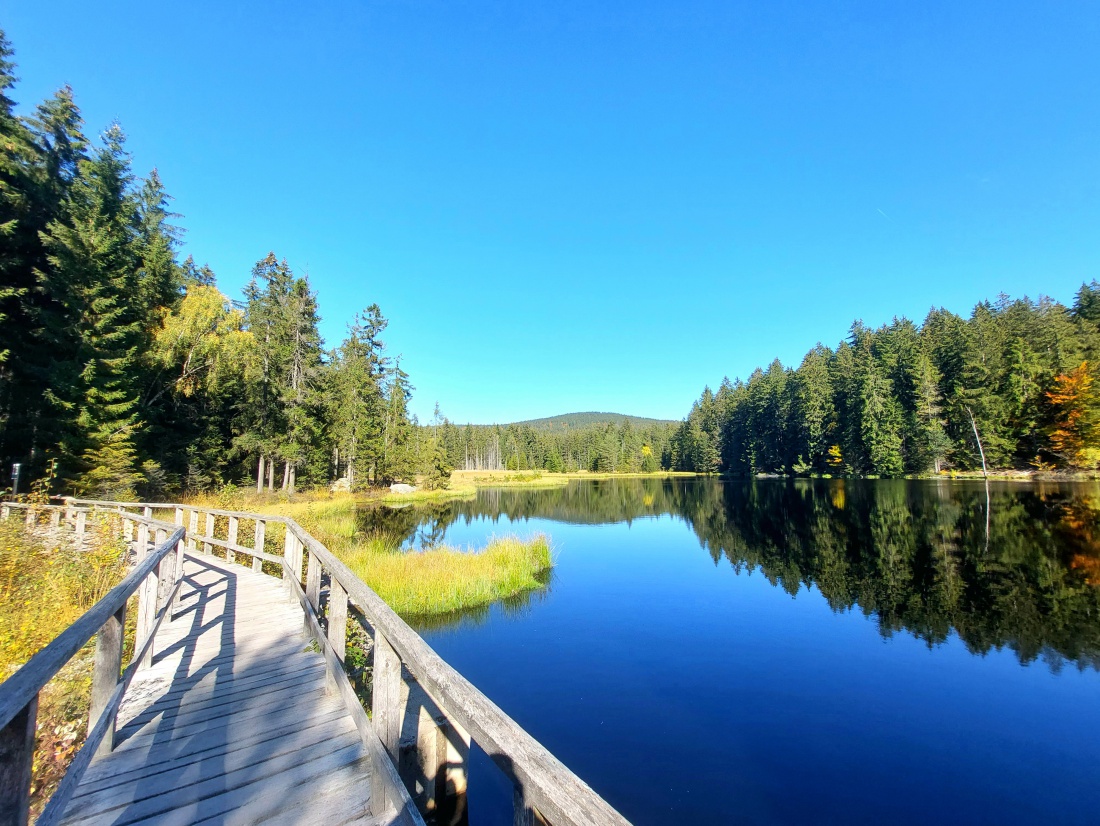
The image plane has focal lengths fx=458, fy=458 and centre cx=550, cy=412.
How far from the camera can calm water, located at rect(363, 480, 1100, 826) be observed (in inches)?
225

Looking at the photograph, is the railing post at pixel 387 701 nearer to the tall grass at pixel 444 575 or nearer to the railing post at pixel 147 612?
the railing post at pixel 147 612

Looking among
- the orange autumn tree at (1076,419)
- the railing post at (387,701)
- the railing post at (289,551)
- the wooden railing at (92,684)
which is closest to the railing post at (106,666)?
the wooden railing at (92,684)

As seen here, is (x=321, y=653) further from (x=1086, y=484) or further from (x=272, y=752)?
(x=1086, y=484)

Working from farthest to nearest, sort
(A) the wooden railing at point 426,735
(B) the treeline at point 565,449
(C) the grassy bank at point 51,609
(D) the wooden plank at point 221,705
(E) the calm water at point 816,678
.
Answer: (B) the treeline at point 565,449
(E) the calm water at point 816,678
(C) the grassy bank at point 51,609
(D) the wooden plank at point 221,705
(A) the wooden railing at point 426,735

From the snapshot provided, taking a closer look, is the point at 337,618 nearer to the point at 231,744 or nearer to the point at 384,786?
the point at 231,744

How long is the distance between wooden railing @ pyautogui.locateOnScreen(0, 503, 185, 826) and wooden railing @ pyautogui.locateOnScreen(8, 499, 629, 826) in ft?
4.50

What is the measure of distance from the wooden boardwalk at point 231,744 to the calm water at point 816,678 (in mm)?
2874

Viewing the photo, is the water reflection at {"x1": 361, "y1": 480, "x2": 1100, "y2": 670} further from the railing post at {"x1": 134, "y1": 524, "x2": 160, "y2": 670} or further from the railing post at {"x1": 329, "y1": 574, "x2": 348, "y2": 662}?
the railing post at {"x1": 329, "y1": 574, "x2": 348, "y2": 662}

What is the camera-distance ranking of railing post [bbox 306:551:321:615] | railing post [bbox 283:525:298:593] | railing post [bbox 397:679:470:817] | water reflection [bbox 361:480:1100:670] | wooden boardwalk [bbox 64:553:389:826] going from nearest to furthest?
wooden boardwalk [bbox 64:553:389:826], railing post [bbox 397:679:470:817], railing post [bbox 306:551:321:615], railing post [bbox 283:525:298:593], water reflection [bbox 361:480:1100:670]

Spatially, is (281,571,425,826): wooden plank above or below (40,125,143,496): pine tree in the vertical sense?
below

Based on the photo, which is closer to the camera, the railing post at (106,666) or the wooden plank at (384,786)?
the wooden plank at (384,786)

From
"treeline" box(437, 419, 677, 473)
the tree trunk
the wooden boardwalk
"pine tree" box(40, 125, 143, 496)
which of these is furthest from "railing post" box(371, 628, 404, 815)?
"treeline" box(437, 419, 677, 473)

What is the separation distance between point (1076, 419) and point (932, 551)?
37537mm

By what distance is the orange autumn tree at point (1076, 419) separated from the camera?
38406 mm
